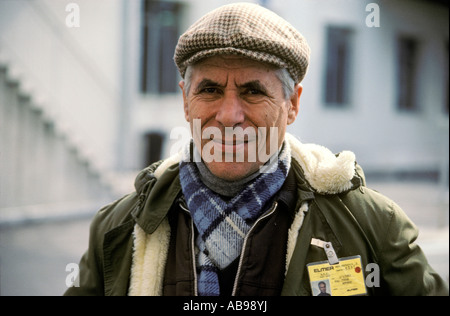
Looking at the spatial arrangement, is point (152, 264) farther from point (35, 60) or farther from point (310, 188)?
point (35, 60)

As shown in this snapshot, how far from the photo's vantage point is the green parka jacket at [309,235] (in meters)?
1.86

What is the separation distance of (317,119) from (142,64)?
5.07 m

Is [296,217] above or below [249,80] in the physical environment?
below

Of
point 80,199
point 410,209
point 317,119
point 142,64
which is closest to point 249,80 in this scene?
point 410,209

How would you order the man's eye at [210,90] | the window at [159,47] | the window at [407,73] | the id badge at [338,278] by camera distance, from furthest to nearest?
1. the window at [407,73]
2. the window at [159,47]
3. the man's eye at [210,90]
4. the id badge at [338,278]

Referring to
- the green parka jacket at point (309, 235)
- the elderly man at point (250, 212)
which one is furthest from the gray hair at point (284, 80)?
the green parka jacket at point (309, 235)

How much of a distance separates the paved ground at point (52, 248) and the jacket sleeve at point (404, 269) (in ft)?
4.54

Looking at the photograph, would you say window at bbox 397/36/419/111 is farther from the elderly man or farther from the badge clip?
the badge clip

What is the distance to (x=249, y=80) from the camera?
1901mm

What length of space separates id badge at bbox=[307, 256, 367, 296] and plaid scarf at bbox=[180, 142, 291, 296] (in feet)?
1.01

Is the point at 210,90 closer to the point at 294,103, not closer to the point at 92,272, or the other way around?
the point at 294,103

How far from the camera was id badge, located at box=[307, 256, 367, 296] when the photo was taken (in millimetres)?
1834

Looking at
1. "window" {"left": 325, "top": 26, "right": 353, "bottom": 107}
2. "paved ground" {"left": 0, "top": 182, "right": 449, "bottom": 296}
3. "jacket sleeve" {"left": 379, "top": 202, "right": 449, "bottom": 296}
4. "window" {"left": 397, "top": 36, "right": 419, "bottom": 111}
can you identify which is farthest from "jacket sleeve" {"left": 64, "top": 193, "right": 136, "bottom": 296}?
"window" {"left": 397, "top": 36, "right": 419, "bottom": 111}

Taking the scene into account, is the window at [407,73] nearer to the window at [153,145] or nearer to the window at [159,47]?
the window at [159,47]
